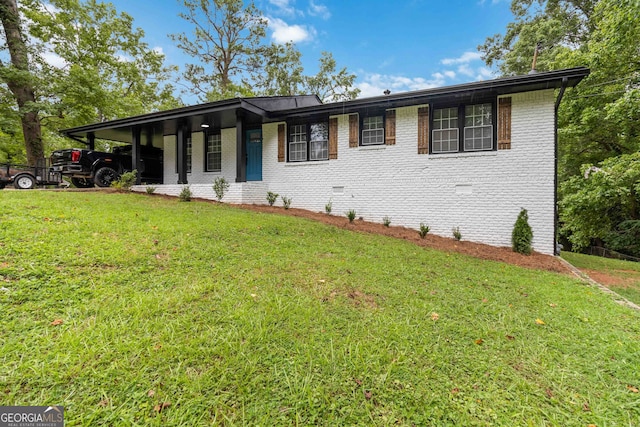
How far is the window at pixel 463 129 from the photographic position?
779 centimetres

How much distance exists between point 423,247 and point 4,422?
20.6 feet

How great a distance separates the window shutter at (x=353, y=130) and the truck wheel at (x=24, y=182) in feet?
38.4

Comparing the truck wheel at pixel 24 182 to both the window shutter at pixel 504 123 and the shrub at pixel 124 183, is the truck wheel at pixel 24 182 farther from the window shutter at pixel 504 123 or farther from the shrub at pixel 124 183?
the window shutter at pixel 504 123

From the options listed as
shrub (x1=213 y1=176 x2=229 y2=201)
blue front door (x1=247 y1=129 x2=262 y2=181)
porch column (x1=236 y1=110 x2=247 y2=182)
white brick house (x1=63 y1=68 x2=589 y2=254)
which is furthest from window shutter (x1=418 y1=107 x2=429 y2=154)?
shrub (x1=213 y1=176 x2=229 y2=201)

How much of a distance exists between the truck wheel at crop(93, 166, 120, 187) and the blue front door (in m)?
5.44

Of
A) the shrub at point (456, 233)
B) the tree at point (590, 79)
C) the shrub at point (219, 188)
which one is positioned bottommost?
the shrub at point (456, 233)

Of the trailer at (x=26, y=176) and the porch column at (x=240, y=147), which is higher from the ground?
the porch column at (x=240, y=147)

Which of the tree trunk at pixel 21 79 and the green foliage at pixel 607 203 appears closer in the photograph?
the green foliage at pixel 607 203

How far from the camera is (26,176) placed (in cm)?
A: 995

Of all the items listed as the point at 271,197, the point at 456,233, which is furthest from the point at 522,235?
the point at 271,197

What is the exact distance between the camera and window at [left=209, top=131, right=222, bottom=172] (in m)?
12.1

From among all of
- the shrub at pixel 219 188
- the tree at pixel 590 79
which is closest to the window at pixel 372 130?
the shrub at pixel 219 188

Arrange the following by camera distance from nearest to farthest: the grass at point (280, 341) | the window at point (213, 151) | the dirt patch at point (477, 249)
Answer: the grass at point (280, 341) → the dirt patch at point (477, 249) → the window at point (213, 151)

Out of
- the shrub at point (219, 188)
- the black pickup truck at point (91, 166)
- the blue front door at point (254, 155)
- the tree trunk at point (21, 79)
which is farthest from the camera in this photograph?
the tree trunk at point (21, 79)
